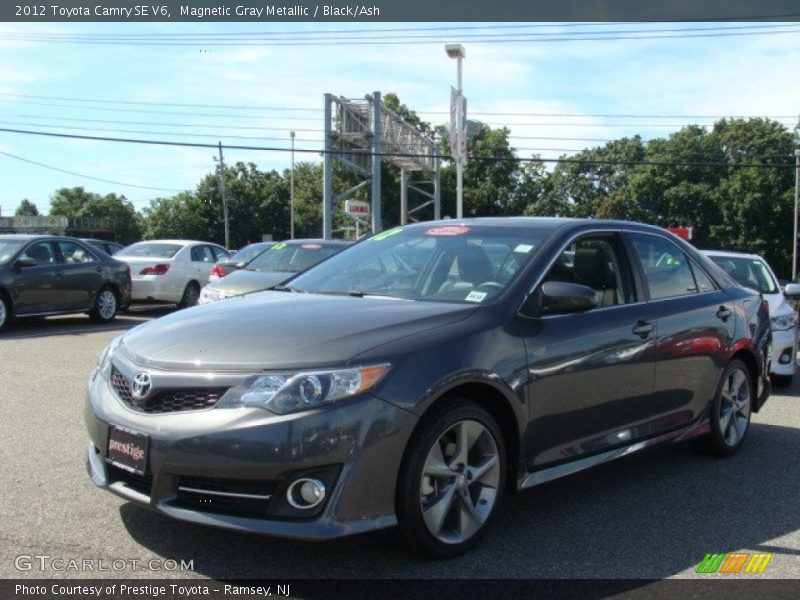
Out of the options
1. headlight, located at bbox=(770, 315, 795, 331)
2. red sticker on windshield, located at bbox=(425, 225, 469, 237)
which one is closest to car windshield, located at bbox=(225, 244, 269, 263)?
headlight, located at bbox=(770, 315, 795, 331)

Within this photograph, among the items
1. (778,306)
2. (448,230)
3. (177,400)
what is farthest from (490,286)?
(778,306)

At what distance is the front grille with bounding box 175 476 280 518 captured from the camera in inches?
133

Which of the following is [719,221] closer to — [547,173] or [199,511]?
[547,173]

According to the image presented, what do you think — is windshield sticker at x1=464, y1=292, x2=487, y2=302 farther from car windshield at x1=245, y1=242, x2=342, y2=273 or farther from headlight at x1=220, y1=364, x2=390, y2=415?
car windshield at x1=245, y1=242, x2=342, y2=273

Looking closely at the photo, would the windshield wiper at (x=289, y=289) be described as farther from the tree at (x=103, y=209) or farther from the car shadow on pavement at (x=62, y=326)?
the tree at (x=103, y=209)

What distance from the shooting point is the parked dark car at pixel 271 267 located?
10.8 metres

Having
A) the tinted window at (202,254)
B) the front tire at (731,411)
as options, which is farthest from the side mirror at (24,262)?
the front tire at (731,411)

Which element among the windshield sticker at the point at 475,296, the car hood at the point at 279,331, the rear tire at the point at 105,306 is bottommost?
the rear tire at the point at 105,306

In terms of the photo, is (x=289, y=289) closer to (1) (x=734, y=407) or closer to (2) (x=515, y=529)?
(2) (x=515, y=529)

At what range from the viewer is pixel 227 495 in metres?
3.41

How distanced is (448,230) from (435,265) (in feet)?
1.37

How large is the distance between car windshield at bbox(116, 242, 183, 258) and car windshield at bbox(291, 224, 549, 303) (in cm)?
1283

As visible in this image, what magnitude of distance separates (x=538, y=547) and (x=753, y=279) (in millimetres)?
7178

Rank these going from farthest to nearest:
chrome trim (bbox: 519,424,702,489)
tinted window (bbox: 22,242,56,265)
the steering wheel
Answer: tinted window (bbox: 22,242,56,265)
the steering wheel
chrome trim (bbox: 519,424,702,489)
